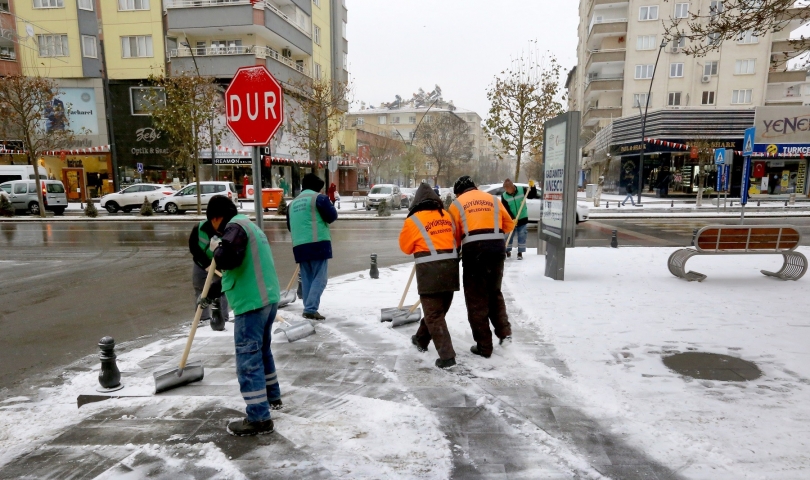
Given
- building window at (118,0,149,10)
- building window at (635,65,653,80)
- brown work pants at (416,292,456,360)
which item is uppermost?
building window at (118,0,149,10)

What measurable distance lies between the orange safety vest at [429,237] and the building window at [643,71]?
154 feet

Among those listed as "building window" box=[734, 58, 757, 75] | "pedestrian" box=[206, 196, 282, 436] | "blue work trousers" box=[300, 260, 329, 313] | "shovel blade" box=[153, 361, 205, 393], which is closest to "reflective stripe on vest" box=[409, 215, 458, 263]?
"pedestrian" box=[206, 196, 282, 436]

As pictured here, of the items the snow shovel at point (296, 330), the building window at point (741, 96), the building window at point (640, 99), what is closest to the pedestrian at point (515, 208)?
the snow shovel at point (296, 330)

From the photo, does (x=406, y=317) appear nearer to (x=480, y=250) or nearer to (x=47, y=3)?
(x=480, y=250)

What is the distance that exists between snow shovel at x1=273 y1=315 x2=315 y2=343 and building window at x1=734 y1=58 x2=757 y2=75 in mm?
49770

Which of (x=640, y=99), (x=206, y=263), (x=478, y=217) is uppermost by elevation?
(x=640, y=99)

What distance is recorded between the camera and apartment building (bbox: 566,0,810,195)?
118 feet

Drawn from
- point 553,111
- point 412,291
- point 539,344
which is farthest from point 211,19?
point 539,344

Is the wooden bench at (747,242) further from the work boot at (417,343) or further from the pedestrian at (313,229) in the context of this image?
the pedestrian at (313,229)

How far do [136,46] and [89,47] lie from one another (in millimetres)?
4149

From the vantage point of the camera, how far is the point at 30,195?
2400 centimetres

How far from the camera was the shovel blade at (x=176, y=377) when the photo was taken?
3.98 m

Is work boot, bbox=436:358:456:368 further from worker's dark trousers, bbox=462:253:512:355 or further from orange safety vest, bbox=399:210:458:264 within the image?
orange safety vest, bbox=399:210:458:264

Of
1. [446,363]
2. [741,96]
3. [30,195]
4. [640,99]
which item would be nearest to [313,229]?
[446,363]
